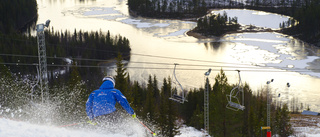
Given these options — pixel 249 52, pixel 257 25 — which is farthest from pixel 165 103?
pixel 257 25

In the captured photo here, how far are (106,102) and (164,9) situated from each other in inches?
4846

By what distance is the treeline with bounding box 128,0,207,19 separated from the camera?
131375mm

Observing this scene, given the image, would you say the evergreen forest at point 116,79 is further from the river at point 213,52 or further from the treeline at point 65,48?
the river at point 213,52

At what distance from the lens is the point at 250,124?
37.0 m

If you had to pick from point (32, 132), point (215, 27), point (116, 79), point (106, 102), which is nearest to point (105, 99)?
point (106, 102)

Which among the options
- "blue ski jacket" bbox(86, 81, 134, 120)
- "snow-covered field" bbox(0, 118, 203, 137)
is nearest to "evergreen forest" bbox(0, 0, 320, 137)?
"snow-covered field" bbox(0, 118, 203, 137)

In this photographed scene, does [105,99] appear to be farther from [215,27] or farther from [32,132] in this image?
[215,27]

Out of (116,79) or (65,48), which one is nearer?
(116,79)

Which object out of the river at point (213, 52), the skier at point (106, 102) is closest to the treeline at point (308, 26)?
the river at point (213, 52)

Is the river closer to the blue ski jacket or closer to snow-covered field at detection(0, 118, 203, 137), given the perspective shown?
the blue ski jacket

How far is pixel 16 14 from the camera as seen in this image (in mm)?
114812

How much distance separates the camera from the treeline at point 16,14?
108m

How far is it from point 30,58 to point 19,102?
42.3m

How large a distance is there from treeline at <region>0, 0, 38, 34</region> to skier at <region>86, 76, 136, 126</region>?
98.4 m
